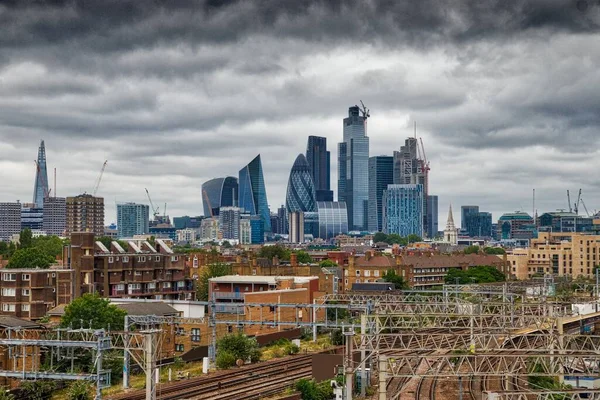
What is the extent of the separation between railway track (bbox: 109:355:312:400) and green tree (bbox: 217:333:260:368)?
2.06 meters

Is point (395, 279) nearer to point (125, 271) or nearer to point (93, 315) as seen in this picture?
point (125, 271)

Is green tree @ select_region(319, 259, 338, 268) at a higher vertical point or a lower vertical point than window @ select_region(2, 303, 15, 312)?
higher

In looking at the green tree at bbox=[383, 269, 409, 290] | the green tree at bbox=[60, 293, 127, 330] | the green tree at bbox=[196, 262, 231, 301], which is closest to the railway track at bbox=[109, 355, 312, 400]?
the green tree at bbox=[60, 293, 127, 330]

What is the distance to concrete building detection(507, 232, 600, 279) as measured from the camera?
180 meters

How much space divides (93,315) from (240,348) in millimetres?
11064

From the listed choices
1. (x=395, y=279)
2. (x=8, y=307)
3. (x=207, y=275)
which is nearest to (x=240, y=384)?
(x=8, y=307)

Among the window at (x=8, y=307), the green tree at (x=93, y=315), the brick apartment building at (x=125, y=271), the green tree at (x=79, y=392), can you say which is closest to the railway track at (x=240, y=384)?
the green tree at (x=79, y=392)

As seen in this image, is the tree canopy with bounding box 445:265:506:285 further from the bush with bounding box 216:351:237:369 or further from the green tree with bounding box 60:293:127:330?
the green tree with bounding box 60:293:127:330

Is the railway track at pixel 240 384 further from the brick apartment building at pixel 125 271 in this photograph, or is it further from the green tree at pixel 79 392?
the brick apartment building at pixel 125 271

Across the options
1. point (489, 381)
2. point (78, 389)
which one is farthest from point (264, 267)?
point (78, 389)

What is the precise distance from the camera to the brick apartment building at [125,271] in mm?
93125

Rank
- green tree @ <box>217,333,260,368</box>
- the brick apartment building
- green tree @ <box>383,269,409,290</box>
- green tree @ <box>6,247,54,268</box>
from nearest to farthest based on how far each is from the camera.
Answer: green tree @ <box>217,333,260,368</box> → the brick apartment building → green tree @ <box>6,247,54,268</box> → green tree @ <box>383,269,409,290</box>

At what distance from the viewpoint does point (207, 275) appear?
11706 centimetres

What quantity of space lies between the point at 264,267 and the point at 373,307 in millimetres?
47553
